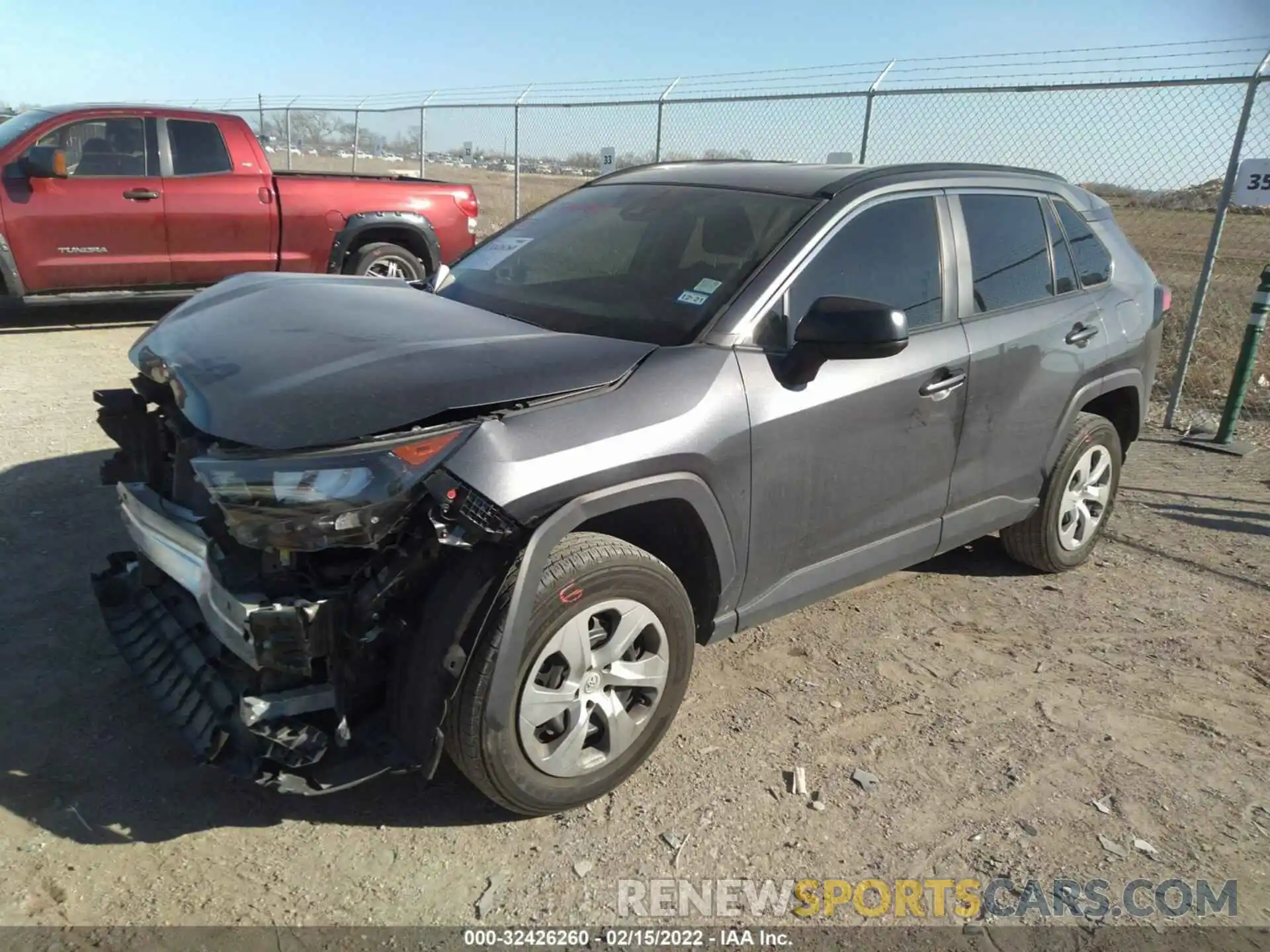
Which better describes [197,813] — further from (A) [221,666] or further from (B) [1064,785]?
(B) [1064,785]

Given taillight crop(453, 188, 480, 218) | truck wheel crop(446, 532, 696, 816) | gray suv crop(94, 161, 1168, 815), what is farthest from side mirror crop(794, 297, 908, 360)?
taillight crop(453, 188, 480, 218)

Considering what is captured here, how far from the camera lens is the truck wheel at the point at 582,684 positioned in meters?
2.58

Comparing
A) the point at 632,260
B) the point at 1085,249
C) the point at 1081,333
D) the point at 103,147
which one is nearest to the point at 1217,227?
the point at 1085,249

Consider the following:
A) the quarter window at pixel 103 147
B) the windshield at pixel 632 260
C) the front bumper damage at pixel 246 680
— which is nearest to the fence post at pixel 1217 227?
the windshield at pixel 632 260

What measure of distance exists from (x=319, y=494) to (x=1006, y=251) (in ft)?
9.99

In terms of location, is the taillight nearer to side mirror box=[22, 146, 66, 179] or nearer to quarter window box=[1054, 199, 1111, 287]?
side mirror box=[22, 146, 66, 179]

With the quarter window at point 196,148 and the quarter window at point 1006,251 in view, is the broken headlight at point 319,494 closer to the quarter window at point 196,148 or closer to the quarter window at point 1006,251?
the quarter window at point 1006,251

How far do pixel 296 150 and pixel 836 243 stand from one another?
868 inches

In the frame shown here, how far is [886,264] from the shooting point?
3555 millimetres

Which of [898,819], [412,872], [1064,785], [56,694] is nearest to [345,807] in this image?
[412,872]

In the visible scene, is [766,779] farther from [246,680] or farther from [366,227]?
[366,227]

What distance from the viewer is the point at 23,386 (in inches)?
263

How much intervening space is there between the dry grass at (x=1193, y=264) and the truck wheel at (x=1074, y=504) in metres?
1.49

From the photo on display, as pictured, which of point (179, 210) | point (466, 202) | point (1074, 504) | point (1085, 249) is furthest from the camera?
point (466, 202)
